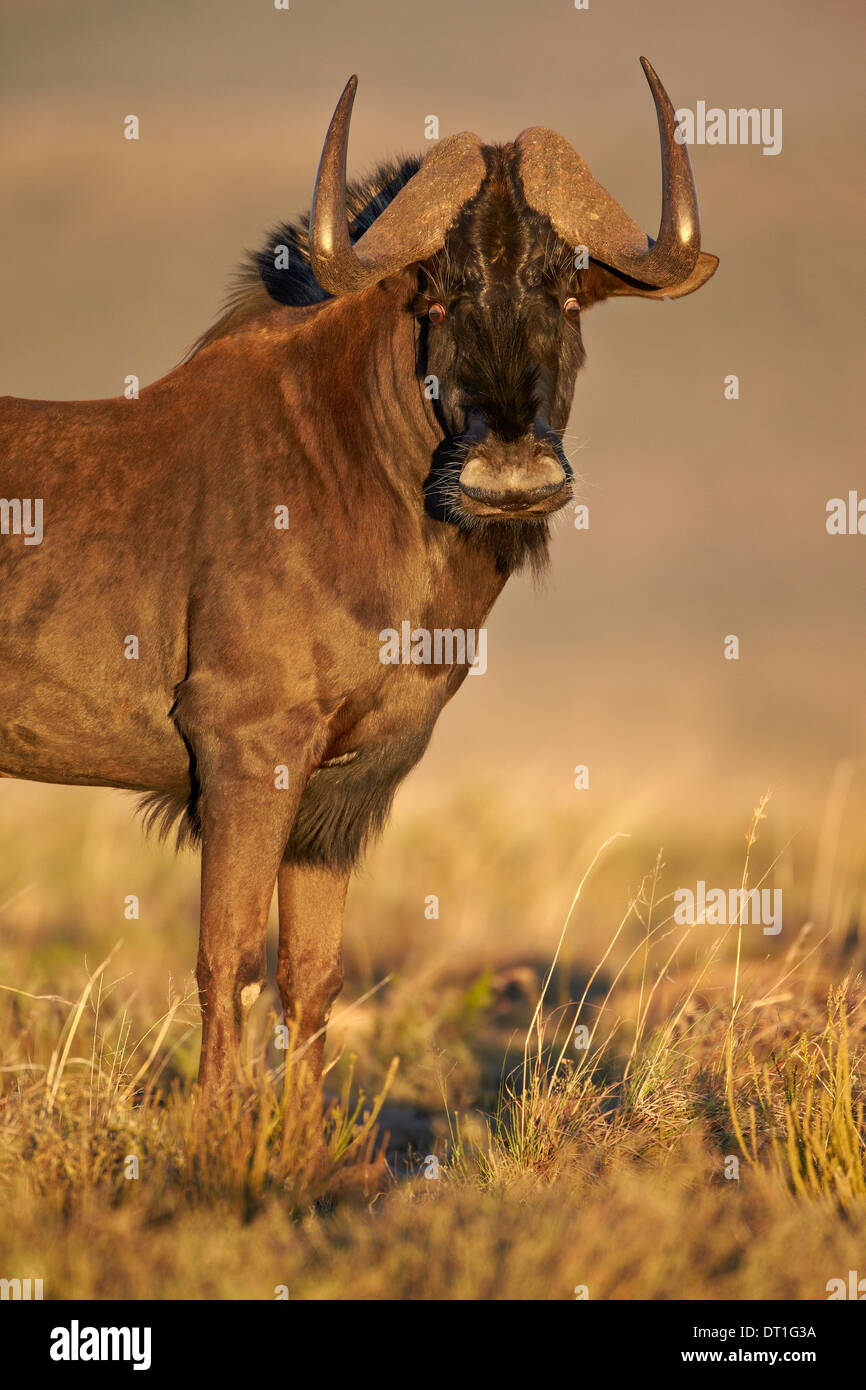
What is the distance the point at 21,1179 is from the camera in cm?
645

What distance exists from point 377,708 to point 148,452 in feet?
5.50

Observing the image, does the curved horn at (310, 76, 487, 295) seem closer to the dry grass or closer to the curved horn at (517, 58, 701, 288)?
the curved horn at (517, 58, 701, 288)

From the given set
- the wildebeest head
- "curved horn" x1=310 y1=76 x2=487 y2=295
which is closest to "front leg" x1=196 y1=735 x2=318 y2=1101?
the wildebeest head

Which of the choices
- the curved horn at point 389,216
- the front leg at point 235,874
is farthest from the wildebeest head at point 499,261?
the front leg at point 235,874

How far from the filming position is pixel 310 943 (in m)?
8.06

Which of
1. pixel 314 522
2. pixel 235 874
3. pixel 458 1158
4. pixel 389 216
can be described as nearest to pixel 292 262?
pixel 389 216

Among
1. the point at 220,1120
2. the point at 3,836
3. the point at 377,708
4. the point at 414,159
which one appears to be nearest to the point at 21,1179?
the point at 220,1120

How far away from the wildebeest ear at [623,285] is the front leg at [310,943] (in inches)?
121

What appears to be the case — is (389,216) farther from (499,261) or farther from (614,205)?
(614,205)

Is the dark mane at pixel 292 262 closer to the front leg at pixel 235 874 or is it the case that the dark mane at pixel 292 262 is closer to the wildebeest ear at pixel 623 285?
the wildebeest ear at pixel 623 285

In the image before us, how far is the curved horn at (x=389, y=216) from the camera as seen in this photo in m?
7.19

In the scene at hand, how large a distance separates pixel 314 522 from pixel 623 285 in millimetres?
1967
